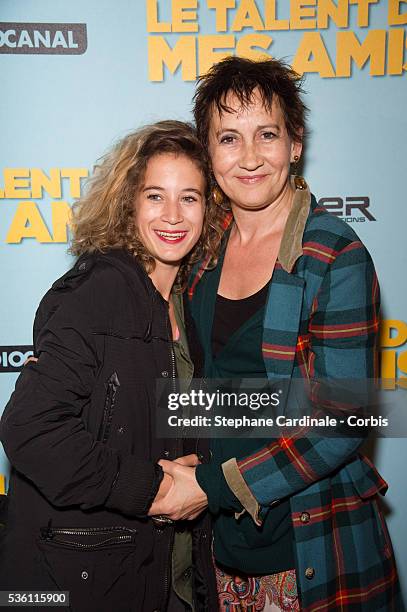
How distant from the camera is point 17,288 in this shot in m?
2.01

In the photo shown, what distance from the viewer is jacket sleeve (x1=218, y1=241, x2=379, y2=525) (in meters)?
1.29

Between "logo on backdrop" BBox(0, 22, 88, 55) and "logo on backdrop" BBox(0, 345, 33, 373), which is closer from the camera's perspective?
"logo on backdrop" BBox(0, 22, 88, 55)

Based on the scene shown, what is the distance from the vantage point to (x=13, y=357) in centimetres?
204

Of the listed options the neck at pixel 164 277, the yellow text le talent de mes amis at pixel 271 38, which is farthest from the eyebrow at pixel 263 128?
the yellow text le talent de mes amis at pixel 271 38

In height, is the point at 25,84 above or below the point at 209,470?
above

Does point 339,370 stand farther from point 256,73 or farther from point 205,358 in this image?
point 256,73

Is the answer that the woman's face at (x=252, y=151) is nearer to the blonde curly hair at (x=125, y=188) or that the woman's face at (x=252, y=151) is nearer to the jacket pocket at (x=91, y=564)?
the blonde curly hair at (x=125, y=188)

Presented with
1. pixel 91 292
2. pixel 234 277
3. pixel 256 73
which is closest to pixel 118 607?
pixel 91 292

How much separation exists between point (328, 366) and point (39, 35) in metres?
1.39

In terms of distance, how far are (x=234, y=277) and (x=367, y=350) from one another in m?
0.43

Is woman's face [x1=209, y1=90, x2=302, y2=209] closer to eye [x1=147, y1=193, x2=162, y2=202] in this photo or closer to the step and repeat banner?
eye [x1=147, y1=193, x2=162, y2=202]

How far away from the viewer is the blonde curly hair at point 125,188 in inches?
58.6

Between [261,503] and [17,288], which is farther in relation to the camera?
[17,288]

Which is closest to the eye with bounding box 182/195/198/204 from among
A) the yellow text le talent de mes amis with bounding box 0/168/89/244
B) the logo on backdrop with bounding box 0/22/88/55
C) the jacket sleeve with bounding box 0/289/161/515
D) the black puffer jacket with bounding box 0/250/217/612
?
the black puffer jacket with bounding box 0/250/217/612
